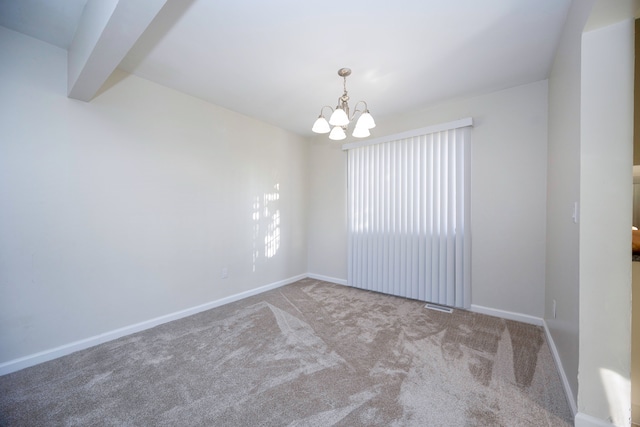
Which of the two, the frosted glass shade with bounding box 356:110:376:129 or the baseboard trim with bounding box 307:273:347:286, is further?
the baseboard trim with bounding box 307:273:347:286

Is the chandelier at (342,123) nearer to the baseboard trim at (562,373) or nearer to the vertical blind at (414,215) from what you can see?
the vertical blind at (414,215)

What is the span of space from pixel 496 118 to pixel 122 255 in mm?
4265

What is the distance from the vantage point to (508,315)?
9.25 feet

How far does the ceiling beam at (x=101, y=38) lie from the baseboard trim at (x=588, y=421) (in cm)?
321

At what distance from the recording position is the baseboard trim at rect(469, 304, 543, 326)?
268 cm

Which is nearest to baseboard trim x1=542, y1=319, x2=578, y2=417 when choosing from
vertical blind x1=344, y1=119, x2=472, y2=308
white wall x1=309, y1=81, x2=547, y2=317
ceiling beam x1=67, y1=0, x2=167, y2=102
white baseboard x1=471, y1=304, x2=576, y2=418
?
white baseboard x1=471, y1=304, x2=576, y2=418

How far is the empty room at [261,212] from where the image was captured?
1.47 metres

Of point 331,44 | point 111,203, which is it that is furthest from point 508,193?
point 111,203

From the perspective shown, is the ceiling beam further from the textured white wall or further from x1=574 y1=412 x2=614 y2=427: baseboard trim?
x1=574 y1=412 x2=614 y2=427: baseboard trim

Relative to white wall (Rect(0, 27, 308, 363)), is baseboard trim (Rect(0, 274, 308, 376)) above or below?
below

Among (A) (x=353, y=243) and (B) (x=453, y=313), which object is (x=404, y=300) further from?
(A) (x=353, y=243)

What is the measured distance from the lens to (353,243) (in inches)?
162

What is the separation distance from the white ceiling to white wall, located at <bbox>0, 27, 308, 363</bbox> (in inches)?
15.4

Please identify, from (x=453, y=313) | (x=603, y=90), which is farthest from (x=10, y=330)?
(x=603, y=90)
